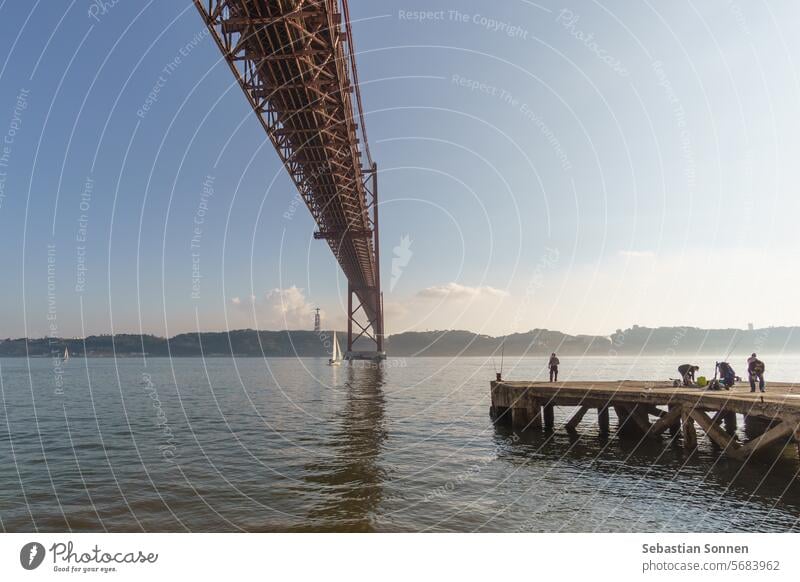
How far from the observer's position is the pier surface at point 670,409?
12141 mm

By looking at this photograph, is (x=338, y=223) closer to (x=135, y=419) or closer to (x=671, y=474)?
(x=135, y=419)

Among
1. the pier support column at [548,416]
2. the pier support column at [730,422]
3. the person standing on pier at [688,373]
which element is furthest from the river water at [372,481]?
the pier support column at [730,422]

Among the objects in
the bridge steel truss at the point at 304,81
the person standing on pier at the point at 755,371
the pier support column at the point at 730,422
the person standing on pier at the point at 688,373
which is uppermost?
the bridge steel truss at the point at 304,81

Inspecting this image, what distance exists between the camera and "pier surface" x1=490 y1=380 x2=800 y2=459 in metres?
12.1

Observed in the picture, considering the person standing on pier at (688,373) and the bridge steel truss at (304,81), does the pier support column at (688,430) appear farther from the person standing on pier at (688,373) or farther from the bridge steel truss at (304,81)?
the bridge steel truss at (304,81)

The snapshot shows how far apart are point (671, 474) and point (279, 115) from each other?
75.3 ft

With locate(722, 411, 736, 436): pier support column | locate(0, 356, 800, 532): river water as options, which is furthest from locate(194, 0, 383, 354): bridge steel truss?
locate(722, 411, 736, 436): pier support column

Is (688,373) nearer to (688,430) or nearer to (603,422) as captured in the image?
(603,422)

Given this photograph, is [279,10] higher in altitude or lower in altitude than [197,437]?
higher

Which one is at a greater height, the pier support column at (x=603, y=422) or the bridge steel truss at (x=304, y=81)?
the bridge steel truss at (x=304, y=81)

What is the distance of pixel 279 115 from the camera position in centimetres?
2445

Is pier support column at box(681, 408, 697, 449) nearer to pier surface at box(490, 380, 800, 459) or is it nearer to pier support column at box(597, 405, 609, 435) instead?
pier surface at box(490, 380, 800, 459)
